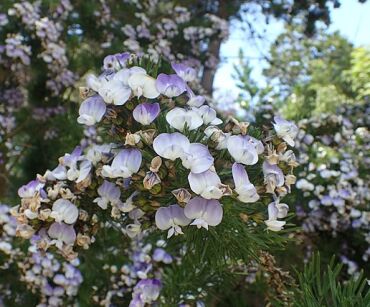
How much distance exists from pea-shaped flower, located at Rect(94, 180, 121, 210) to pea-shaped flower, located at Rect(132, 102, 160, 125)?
0.45ft

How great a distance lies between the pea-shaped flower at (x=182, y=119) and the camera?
2.91 feet

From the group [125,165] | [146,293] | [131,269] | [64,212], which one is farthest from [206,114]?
[131,269]

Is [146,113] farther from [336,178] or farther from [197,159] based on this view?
[336,178]

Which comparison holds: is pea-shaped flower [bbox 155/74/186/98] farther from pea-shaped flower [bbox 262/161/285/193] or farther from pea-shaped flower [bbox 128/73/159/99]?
pea-shaped flower [bbox 262/161/285/193]

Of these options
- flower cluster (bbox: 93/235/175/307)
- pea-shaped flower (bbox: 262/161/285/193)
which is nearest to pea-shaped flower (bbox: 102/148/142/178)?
pea-shaped flower (bbox: 262/161/285/193)

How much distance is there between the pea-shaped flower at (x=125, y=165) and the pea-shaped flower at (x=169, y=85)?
122mm

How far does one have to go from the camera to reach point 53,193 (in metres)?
0.98

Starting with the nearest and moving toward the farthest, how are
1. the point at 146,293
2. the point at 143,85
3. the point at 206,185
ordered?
the point at 206,185 → the point at 143,85 → the point at 146,293

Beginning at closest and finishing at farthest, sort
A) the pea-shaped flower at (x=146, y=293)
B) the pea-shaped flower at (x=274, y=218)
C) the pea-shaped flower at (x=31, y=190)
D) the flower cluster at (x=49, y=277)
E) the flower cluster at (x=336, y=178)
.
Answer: the pea-shaped flower at (x=274, y=218)
the pea-shaped flower at (x=31, y=190)
the pea-shaped flower at (x=146, y=293)
the flower cluster at (x=49, y=277)
the flower cluster at (x=336, y=178)

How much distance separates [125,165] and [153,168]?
0.19 feet

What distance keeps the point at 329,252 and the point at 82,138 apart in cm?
191

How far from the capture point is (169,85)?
3.04 ft

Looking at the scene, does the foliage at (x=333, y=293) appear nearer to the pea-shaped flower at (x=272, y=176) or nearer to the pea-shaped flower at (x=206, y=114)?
the pea-shaped flower at (x=272, y=176)

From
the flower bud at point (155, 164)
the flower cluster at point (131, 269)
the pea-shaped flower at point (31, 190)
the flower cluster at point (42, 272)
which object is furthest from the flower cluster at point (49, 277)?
the flower bud at point (155, 164)
